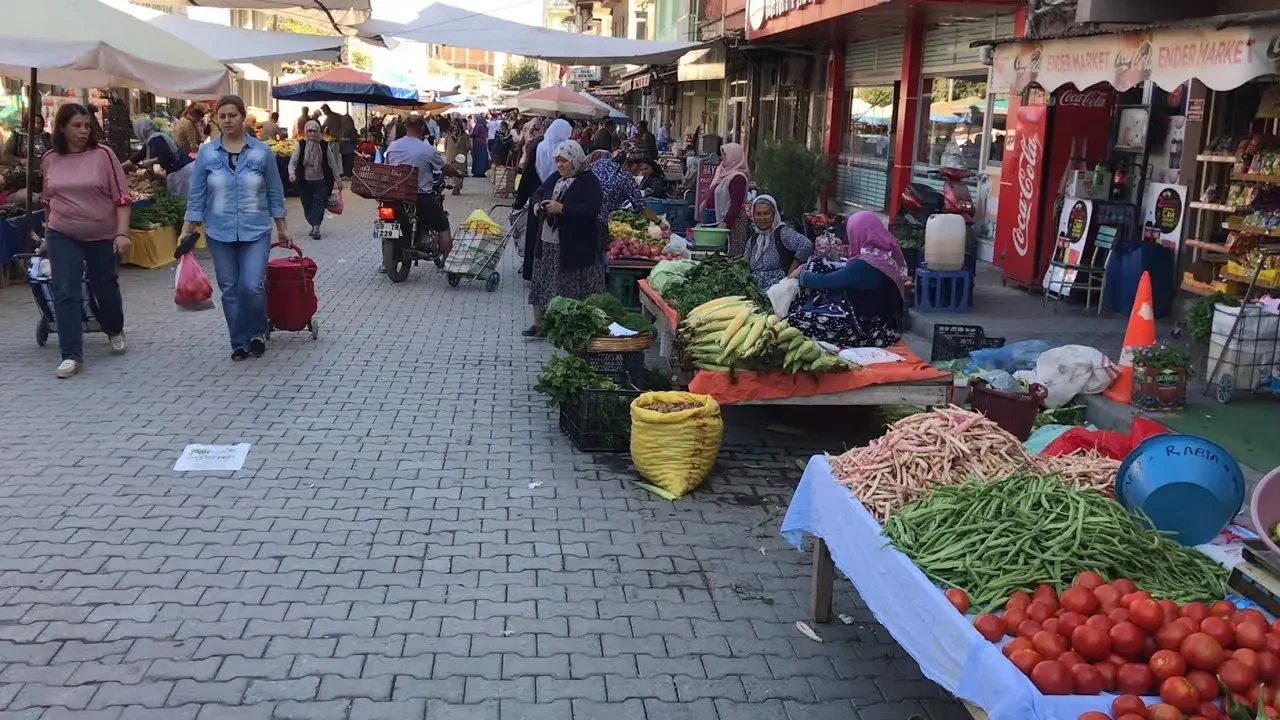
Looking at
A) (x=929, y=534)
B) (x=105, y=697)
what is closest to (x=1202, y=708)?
(x=929, y=534)

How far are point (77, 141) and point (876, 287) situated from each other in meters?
5.84

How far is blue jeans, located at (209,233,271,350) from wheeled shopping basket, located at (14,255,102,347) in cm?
103

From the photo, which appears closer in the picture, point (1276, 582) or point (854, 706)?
point (1276, 582)

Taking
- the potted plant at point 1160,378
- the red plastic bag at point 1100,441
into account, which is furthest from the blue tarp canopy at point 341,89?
the red plastic bag at point 1100,441

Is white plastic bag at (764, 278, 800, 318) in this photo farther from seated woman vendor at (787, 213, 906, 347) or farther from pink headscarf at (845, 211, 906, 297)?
pink headscarf at (845, 211, 906, 297)

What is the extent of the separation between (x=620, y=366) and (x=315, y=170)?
11043 millimetres

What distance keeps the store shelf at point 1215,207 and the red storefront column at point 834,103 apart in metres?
11.3

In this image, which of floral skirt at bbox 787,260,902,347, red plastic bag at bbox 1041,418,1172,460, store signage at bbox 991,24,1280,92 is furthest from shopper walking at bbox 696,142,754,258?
A: red plastic bag at bbox 1041,418,1172,460

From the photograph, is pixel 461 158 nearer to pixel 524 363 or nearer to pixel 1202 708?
pixel 524 363

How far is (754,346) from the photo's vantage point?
20.5ft

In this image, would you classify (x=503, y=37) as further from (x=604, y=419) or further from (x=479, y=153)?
(x=479, y=153)

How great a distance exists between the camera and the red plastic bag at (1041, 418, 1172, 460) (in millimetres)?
4852

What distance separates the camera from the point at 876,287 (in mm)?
7180

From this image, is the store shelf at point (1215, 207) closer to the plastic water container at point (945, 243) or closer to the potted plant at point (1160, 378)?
the plastic water container at point (945, 243)
